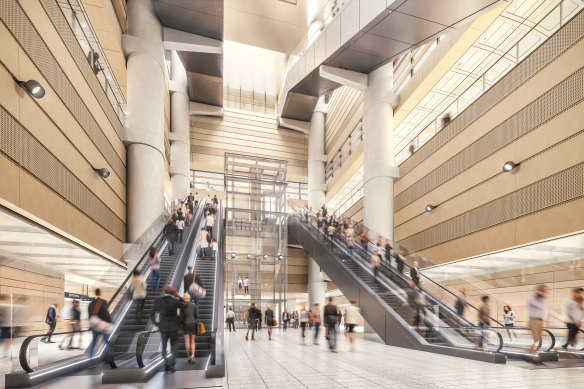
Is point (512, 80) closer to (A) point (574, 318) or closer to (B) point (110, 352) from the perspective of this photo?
(A) point (574, 318)

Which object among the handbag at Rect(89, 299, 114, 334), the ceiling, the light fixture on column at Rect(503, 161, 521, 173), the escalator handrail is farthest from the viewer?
the ceiling

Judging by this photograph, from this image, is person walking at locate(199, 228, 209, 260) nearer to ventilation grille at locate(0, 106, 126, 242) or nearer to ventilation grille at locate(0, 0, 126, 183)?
ventilation grille at locate(0, 106, 126, 242)

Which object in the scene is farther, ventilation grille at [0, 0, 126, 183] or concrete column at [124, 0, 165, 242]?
concrete column at [124, 0, 165, 242]

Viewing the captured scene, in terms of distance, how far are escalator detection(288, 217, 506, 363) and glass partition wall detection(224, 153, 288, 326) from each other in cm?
632

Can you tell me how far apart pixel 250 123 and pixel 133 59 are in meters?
17.0

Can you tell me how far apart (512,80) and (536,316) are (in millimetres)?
7519

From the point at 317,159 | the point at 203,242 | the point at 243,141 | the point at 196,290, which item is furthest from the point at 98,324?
the point at 243,141

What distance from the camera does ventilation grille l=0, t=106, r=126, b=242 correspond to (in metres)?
7.02

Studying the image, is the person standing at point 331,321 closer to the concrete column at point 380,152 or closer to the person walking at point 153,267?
the person walking at point 153,267

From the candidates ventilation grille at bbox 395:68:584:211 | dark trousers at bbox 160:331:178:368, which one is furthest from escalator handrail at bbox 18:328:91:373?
ventilation grille at bbox 395:68:584:211

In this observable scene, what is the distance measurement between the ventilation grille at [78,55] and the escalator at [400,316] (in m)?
9.85

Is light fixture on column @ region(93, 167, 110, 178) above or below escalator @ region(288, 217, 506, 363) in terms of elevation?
above

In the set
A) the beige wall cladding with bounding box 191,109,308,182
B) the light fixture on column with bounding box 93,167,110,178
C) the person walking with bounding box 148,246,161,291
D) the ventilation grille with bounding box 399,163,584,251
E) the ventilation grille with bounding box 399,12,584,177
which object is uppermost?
the beige wall cladding with bounding box 191,109,308,182

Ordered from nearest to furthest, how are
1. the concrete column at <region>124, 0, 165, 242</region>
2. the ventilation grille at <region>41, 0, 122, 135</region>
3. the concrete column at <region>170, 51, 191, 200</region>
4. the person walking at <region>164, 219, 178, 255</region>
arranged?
the ventilation grille at <region>41, 0, 122, 135</region>
the person walking at <region>164, 219, 178, 255</region>
the concrete column at <region>124, 0, 165, 242</region>
the concrete column at <region>170, 51, 191, 200</region>
